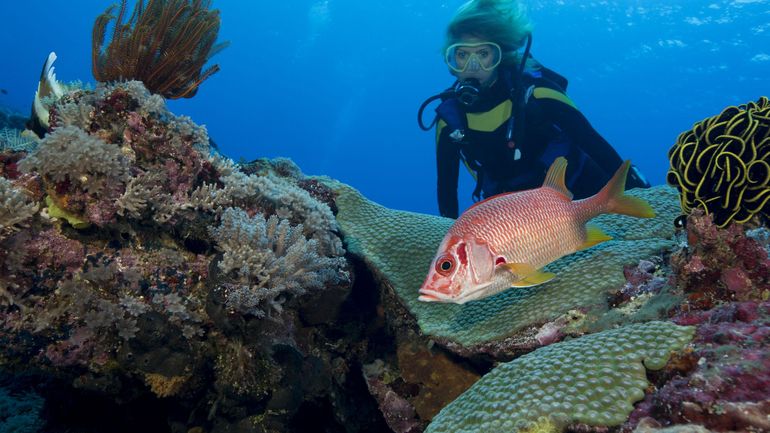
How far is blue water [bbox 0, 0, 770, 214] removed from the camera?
1726 inches

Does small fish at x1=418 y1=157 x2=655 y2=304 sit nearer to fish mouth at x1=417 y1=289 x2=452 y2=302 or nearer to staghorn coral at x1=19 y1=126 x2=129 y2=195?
fish mouth at x1=417 y1=289 x2=452 y2=302

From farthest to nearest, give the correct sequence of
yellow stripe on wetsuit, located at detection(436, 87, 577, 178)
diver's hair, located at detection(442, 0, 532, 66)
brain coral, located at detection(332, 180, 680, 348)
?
diver's hair, located at detection(442, 0, 532, 66) → yellow stripe on wetsuit, located at detection(436, 87, 577, 178) → brain coral, located at detection(332, 180, 680, 348)

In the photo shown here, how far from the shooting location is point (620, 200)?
2463 mm

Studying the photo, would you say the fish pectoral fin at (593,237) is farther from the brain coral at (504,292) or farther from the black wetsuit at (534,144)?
the black wetsuit at (534,144)

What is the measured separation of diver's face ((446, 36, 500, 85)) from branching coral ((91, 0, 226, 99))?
160 inches

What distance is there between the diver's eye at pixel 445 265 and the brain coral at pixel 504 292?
135cm

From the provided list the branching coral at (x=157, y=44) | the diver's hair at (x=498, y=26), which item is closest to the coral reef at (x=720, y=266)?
the branching coral at (x=157, y=44)

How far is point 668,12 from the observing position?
39.6m

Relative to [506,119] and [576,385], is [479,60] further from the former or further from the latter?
[576,385]

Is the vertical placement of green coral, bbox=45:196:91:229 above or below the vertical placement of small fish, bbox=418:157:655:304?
above

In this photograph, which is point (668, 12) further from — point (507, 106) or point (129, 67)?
point (129, 67)

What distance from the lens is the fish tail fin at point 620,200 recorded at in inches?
95.7

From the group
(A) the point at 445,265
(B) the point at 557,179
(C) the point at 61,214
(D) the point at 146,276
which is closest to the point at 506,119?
(B) the point at 557,179

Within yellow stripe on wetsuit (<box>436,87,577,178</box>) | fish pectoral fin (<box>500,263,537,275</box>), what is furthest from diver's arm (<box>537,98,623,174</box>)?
fish pectoral fin (<box>500,263,537,275</box>)
